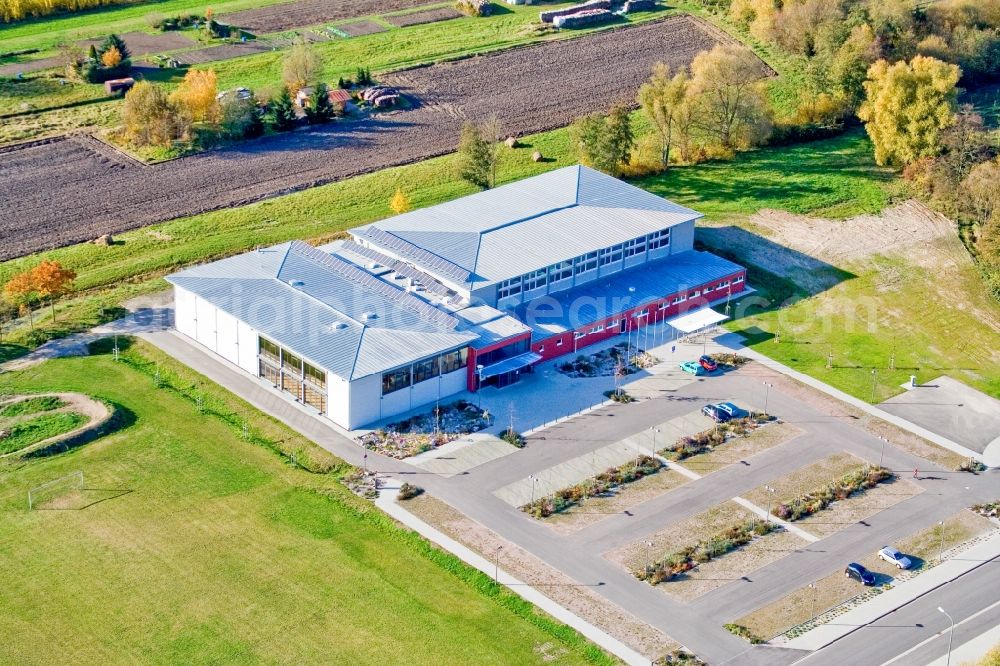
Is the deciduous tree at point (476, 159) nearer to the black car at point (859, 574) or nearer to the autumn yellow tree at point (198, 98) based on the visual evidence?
the autumn yellow tree at point (198, 98)

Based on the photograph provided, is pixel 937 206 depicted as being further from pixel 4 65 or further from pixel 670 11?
pixel 4 65

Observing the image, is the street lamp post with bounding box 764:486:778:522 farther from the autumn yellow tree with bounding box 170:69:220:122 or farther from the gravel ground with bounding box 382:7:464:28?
the gravel ground with bounding box 382:7:464:28

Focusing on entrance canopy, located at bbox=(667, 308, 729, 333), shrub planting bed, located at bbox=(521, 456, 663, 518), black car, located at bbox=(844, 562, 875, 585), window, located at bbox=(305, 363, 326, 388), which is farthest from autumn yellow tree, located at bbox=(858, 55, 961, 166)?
window, located at bbox=(305, 363, 326, 388)

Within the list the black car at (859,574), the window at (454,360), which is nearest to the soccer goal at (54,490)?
the window at (454,360)

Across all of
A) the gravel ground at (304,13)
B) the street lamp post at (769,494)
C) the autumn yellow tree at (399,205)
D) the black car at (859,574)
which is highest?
the gravel ground at (304,13)

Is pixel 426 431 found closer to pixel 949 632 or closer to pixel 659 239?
pixel 659 239

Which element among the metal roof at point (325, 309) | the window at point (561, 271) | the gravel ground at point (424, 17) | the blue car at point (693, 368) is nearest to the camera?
the metal roof at point (325, 309)
